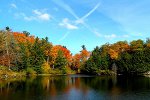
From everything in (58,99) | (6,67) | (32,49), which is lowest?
(58,99)

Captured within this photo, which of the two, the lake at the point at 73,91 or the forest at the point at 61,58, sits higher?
Result: the forest at the point at 61,58

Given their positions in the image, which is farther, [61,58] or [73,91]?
[61,58]

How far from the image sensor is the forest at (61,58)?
9506 centimetres

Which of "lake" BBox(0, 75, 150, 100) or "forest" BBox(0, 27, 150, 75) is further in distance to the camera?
"forest" BBox(0, 27, 150, 75)

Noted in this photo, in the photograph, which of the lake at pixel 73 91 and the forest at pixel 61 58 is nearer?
the lake at pixel 73 91

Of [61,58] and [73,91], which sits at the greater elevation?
[61,58]

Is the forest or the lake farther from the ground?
the forest

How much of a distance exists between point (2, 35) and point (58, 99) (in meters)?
53.4

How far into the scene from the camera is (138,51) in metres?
106

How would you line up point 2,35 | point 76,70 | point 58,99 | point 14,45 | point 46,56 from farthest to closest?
point 76,70 < point 46,56 < point 14,45 < point 2,35 < point 58,99

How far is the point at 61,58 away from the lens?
376 feet

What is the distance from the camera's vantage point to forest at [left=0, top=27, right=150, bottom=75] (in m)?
95.1

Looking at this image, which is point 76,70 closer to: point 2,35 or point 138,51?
point 138,51

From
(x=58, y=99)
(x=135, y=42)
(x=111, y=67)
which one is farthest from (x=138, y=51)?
(x=58, y=99)
